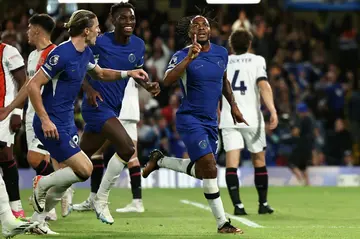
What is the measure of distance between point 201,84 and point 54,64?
169 cm

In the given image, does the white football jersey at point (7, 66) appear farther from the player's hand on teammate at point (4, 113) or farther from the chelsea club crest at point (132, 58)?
the player's hand on teammate at point (4, 113)

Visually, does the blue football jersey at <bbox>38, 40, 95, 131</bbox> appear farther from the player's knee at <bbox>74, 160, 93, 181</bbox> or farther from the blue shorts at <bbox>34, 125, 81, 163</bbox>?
the player's knee at <bbox>74, 160, 93, 181</bbox>

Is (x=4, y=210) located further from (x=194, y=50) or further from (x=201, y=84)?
(x=201, y=84)

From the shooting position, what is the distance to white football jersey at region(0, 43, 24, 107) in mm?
10883

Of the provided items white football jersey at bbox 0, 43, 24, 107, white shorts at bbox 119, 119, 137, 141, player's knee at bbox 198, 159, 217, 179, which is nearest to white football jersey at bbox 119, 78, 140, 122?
white shorts at bbox 119, 119, 137, 141

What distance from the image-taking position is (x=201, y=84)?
9.86 meters

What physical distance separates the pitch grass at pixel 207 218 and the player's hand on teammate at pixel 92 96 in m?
1.36

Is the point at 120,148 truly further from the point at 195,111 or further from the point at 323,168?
the point at 323,168

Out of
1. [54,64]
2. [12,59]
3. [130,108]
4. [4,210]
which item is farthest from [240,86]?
[4,210]

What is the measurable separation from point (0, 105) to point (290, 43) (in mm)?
15389

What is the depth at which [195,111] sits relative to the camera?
9.84 metres

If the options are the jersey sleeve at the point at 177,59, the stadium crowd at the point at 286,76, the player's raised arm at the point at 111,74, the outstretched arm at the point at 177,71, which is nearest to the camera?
the outstretched arm at the point at 177,71

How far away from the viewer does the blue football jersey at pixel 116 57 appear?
11242 millimetres

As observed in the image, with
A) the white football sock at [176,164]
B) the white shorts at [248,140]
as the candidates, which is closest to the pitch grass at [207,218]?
the white football sock at [176,164]
